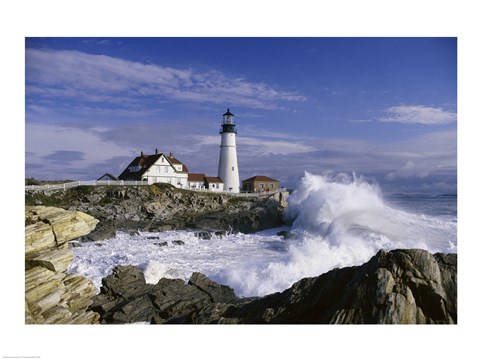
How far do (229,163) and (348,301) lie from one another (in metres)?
10.8

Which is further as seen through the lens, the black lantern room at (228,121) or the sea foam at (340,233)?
the black lantern room at (228,121)

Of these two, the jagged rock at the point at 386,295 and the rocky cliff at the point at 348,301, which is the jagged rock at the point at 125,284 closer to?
the rocky cliff at the point at 348,301

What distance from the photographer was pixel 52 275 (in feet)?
14.4

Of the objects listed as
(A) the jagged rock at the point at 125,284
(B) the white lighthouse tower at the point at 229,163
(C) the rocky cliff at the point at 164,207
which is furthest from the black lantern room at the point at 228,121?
(C) the rocky cliff at the point at 164,207

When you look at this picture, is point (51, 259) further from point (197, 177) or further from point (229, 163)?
point (197, 177)

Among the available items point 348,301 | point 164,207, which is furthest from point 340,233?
point 348,301

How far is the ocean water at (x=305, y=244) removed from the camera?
6.64 meters

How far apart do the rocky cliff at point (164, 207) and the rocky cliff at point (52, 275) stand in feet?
21.8

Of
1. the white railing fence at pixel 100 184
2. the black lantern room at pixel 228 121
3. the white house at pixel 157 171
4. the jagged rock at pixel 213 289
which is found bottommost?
the jagged rock at pixel 213 289

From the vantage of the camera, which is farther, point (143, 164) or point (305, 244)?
point (143, 164)
